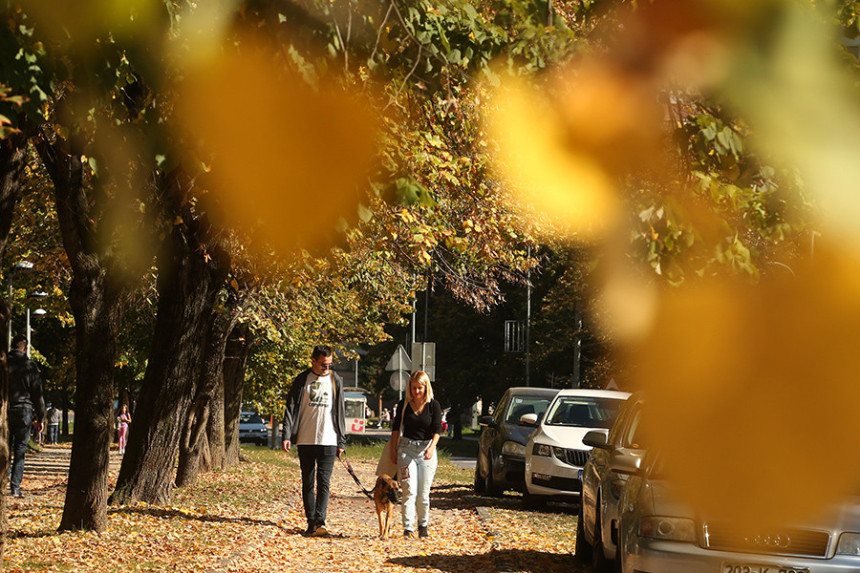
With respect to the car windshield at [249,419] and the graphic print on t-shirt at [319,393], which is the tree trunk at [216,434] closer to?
the graphic print on t-shirt at [319,393]

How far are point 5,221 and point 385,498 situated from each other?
521 cm

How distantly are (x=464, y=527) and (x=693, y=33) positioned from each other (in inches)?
Result: 340

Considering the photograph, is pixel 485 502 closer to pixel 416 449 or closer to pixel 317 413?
pixel 416 449

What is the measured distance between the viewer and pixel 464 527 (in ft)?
49.2

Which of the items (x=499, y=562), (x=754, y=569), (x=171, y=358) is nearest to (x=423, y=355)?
(x=171, y=358)

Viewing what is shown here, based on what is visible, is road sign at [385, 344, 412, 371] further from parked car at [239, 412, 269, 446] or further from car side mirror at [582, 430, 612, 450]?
parked car at [239, 412, 269, 446]

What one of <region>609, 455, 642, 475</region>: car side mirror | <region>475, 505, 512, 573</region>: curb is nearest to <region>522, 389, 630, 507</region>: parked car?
<region>475, 505, 512, 573</region>: curb

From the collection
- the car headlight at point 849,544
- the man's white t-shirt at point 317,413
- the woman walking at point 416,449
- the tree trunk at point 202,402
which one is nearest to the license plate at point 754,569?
the car headlight at point 849,544

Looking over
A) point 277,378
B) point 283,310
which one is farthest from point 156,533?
point 277,378

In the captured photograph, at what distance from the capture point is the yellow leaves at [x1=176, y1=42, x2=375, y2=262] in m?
8.64

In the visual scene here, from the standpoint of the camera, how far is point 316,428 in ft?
43.0

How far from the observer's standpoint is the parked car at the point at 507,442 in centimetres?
1919

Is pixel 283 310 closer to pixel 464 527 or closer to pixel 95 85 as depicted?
pixel 464 527

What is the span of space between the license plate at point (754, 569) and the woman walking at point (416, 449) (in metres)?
5.33
